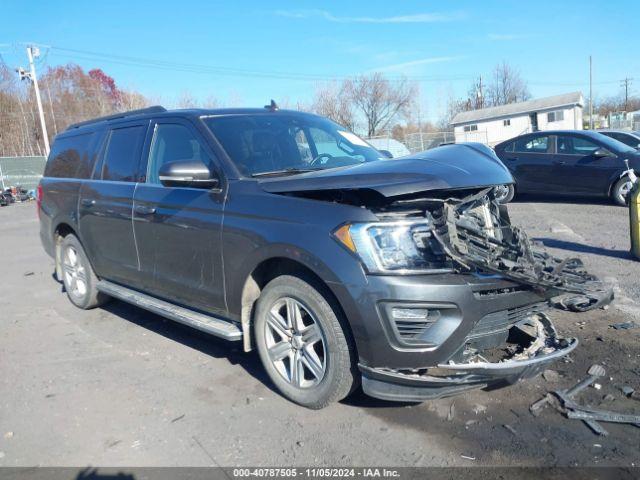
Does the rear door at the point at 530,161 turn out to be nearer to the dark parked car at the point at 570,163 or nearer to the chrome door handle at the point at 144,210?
the dark parked car at the point at 570,163

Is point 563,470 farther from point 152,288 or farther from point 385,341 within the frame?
point 152,288

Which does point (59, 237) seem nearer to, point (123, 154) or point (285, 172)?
point (123, 154)

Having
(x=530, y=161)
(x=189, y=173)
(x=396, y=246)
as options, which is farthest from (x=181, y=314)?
(x=530, y=161)

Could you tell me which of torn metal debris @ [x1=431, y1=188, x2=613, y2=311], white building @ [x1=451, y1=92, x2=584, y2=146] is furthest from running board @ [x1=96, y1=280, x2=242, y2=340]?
white building @ [x1=451, y1=92, x2=584, y2=146]

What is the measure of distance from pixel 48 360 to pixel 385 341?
3270 millimetres

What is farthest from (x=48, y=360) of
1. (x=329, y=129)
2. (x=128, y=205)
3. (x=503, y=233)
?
(x=503, y=233)

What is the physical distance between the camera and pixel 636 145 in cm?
1289

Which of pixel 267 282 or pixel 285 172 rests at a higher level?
pixel 285 172

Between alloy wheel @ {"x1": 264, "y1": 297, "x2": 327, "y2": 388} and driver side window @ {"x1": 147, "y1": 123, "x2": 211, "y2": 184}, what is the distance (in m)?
1.37

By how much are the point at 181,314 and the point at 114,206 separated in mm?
1424

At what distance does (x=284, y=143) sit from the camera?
4.55m

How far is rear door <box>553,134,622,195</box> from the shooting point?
11.2 metres

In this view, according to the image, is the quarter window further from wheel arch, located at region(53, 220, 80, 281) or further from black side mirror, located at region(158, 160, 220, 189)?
wheel arch, located at region(53, 220, 80, 281)

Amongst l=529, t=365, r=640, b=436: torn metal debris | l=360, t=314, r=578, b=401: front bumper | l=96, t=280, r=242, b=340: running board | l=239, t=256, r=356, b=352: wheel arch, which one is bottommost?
l=529, t=365, r=640, b=436: torn metal debris
